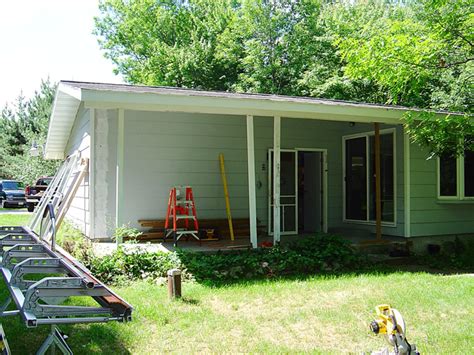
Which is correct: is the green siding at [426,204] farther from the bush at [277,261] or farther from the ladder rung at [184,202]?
the ladder rung at [184,202]

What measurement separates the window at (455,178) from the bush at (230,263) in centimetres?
324

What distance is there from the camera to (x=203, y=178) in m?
9.24

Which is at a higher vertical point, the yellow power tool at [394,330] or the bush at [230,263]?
the yellow power tool at [394,330]

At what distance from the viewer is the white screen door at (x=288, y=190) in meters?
9.94

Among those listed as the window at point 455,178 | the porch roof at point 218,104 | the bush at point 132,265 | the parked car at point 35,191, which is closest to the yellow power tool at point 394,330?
the bush at point 132,265

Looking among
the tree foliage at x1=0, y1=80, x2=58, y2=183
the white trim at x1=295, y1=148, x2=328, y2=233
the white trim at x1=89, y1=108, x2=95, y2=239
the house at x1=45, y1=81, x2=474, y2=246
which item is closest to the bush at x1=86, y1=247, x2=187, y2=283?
the house at x1=45, y1=81, x2=474, y2=246

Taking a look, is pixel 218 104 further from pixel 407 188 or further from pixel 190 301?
pixel 407 188

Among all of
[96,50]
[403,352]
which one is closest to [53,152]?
[403,352]

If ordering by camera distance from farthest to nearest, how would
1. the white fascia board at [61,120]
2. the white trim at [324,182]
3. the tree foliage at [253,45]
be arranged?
the tree foliage at [253,45] < the white trim at [324,182] < the white fascia board at [61,120]

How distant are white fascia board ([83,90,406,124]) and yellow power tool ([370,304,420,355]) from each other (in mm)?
5064

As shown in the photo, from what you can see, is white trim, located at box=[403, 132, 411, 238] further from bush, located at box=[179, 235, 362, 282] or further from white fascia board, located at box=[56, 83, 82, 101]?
white fascia board, located at box=[56, 83, 82, 101]

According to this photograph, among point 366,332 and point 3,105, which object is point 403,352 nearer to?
point 366,332

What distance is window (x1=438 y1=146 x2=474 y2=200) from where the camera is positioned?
948 centimetres

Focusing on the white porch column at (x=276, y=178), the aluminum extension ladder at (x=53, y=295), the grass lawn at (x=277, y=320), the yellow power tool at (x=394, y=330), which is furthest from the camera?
the white porch column at (x=276, y=178)
